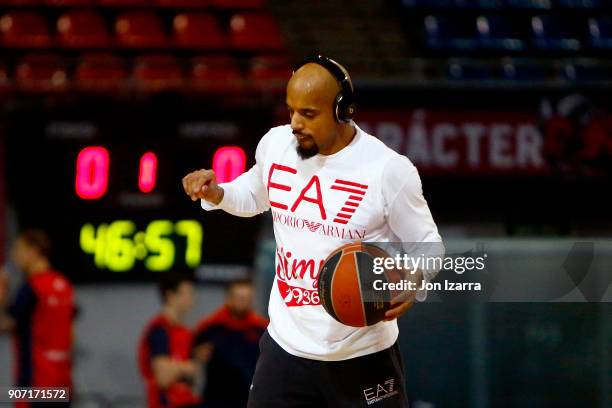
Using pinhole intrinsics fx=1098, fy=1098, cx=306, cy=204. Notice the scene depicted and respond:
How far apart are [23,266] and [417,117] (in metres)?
2.70

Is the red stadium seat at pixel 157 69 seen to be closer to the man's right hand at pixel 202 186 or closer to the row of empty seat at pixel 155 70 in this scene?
the row of empty seat at pixel 155 70

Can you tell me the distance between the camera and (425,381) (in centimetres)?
534

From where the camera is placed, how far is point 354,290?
3.08 m

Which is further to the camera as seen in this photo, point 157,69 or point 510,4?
point 510,4

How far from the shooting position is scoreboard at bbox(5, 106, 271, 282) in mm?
6527

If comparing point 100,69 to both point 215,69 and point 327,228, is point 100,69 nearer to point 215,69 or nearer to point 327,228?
point 215,69

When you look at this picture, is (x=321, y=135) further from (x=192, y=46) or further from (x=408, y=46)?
(x=408, y=46)

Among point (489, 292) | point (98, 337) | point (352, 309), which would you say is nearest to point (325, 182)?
point (352, 309)

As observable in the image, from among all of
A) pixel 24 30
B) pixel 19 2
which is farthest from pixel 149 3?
pixel 24 30

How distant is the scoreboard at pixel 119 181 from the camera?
6.53 meters

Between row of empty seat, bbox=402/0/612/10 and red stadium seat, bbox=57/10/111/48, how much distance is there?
280 cm

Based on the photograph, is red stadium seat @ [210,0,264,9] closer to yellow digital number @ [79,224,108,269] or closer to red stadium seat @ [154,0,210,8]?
red stadium seat @ [154,0,210,8]

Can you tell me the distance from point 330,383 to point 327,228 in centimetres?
45

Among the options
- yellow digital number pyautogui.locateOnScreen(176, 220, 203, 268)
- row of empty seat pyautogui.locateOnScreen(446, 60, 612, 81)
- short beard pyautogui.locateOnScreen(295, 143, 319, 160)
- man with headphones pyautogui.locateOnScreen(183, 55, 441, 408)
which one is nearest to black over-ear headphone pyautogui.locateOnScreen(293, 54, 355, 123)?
man with headphones pyautogui.locateOnScreen(183, 55, 441, 408)
